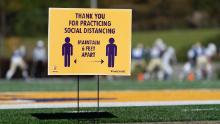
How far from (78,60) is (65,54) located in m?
0.26

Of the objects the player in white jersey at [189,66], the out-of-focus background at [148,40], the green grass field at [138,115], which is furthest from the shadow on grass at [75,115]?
the player in white jersey at [189,66]

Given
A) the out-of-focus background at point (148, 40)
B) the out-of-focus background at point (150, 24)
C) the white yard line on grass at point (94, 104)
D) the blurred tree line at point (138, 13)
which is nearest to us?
the white yard line on grass at point (94, 104)

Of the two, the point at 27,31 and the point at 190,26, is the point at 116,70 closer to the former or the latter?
the point at 27,31

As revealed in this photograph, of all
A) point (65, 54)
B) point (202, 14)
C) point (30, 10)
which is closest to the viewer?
point (65, 54)

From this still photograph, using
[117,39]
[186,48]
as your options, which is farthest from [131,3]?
[117,39]

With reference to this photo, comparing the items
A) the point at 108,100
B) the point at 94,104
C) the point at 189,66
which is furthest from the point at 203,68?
the point at 94,104

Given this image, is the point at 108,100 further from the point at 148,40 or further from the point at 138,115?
the point at 148,40

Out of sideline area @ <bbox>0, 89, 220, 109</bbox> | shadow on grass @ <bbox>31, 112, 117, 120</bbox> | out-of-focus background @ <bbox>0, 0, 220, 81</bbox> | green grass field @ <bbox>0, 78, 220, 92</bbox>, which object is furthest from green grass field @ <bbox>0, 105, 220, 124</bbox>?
out-of-focus background @ <bbox>0, 0, 220, 81</bbox>

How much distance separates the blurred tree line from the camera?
5669 centimetres

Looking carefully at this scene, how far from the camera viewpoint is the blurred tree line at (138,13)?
56688 mm

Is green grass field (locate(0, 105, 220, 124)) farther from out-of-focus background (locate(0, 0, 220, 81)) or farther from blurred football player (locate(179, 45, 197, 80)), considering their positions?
out-of-focus background (locate(0, 0, 220, 81))

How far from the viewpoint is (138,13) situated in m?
66.2

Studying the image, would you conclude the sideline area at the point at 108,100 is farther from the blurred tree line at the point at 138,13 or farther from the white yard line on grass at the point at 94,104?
the blurred tree line at the point at 138,13

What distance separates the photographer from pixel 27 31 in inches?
2426
